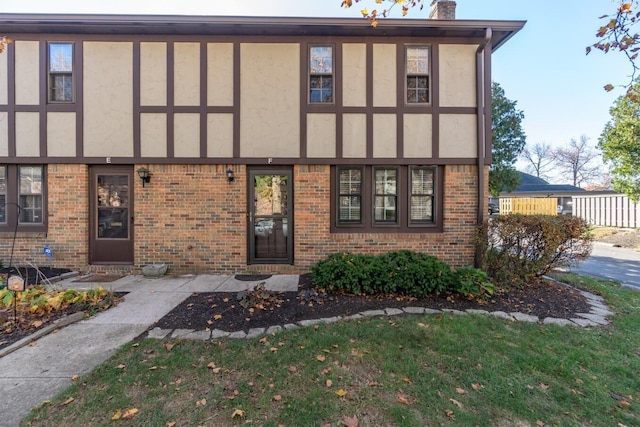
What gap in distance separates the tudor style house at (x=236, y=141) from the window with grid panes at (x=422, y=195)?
7 cm

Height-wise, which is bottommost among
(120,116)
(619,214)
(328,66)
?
(619,214)

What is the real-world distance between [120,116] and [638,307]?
9.94 meters

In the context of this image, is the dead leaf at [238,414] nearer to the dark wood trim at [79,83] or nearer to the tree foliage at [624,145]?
the dark wood trim at [79,83]

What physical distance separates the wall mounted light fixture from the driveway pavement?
343 inches

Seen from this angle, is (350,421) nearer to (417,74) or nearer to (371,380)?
(371,380)

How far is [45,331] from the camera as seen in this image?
351 cm

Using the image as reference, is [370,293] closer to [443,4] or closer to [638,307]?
[638,307]

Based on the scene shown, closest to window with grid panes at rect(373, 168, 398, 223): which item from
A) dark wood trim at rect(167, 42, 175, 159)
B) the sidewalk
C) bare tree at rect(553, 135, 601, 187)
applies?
the sidewalk

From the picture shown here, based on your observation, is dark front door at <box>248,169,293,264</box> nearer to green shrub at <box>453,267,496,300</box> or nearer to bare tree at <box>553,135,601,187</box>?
green shrub at <box>453,267,496,300</box>

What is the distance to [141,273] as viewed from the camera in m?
6.25

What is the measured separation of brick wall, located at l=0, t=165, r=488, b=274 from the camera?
20.4 feet

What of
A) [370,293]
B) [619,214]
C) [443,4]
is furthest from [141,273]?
[619,214]

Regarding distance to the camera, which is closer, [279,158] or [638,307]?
[638,307]

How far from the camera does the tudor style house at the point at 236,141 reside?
6.13 m
